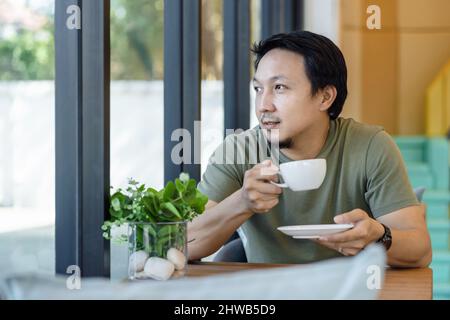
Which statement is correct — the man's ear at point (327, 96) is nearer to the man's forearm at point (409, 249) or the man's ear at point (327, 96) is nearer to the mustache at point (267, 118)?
the mustache at point (267, 118)

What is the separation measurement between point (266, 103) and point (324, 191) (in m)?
0.26

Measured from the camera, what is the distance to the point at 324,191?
1.95m

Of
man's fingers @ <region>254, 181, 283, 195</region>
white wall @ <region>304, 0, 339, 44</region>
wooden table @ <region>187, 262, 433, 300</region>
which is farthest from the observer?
white wall @ <region>304, 0, 339, 44</region>

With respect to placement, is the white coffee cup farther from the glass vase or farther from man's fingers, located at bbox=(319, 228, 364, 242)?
the glass vase

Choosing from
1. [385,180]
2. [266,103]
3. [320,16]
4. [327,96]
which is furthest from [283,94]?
[320,16]

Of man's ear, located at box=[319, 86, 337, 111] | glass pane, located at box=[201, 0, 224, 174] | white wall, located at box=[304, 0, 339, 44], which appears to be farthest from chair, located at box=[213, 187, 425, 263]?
white wall, located at box=[304, 0, 339, 44]

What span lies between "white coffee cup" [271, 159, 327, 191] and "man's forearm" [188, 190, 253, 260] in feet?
0.72

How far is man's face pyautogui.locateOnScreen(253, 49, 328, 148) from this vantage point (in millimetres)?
1934

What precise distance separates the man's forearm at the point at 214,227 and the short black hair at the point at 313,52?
44 centimetres

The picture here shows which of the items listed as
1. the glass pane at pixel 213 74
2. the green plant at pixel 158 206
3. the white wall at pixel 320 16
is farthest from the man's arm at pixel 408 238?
the white wall at pixel 320 16

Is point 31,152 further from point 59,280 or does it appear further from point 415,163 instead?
point 415,163

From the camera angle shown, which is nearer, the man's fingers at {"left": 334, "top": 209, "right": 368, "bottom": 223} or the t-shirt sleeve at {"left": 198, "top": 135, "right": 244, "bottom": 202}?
the man's fingers at {"left": 334, "top": 209, "right": 368, "bottom": 223}

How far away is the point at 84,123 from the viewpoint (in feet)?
4.89

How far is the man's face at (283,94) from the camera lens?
1934mm
